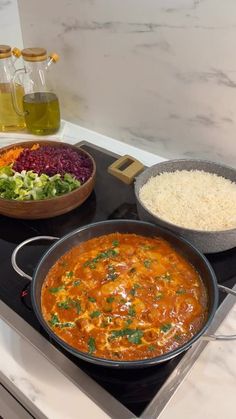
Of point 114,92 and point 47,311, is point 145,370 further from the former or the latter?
point 114,92

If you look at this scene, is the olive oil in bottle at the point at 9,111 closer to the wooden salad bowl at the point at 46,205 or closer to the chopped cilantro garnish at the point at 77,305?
the wooden salad bowl at the point at 46,205

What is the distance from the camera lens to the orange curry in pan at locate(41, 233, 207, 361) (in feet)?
2.06

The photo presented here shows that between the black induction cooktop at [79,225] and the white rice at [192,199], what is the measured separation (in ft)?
0.25

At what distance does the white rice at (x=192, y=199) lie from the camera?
33.4 inches

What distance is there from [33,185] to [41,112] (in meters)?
0.33

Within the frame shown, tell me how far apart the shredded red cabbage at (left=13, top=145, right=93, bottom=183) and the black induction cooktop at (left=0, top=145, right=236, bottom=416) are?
73 millimetres

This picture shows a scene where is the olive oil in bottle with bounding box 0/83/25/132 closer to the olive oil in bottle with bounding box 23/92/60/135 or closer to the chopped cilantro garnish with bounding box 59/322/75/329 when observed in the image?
the olive oil in bottle with bounding box 23/92/60/135

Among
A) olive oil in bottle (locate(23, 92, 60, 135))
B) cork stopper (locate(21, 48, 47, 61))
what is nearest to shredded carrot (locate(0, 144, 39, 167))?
olive oil in bottle (locate(23, 92, 60, 135))

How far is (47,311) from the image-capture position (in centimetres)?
67

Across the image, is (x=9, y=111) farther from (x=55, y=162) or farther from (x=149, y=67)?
(x=149, y=67)

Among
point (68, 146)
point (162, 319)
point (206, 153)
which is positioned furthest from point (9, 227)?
point (206, 153)

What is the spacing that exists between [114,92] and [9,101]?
334mm

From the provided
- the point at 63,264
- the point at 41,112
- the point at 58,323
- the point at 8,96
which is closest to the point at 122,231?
the point at 63,264

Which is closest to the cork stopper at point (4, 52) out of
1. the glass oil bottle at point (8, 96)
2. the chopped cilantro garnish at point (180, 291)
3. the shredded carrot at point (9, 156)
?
the glass oil bottle at point (8, 96)
